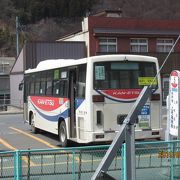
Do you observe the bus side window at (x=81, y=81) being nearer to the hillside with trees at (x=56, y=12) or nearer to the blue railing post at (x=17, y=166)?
the blue railing post at (x=17, y=166)

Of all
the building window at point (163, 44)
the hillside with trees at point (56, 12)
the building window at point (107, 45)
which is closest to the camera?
the building window at point (107, 45)

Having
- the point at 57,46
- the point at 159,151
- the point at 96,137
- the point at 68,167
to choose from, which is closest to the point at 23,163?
the point at 68,167

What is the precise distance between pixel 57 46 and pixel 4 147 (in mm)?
26818

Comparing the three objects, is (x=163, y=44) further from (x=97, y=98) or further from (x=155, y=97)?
(x=97, y=98)

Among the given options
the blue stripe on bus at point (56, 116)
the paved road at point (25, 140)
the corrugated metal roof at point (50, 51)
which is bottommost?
the paved road at point (25, 140)

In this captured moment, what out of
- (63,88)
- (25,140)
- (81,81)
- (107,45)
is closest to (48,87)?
(63,88)

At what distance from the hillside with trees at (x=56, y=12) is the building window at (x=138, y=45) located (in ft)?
242

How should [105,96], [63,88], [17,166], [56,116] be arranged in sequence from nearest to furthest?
[17,166] → [105,96] → [63,88] → [56,116]

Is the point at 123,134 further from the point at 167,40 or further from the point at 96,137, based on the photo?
the point at 167,40

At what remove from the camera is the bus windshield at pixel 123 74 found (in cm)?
1382

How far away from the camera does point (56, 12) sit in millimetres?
125438

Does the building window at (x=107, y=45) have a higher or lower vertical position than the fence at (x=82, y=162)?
higher

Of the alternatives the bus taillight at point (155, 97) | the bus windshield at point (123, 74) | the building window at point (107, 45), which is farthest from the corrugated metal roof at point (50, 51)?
the bus taillight at point (155, 97)

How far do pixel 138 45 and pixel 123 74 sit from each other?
98.6 ft
